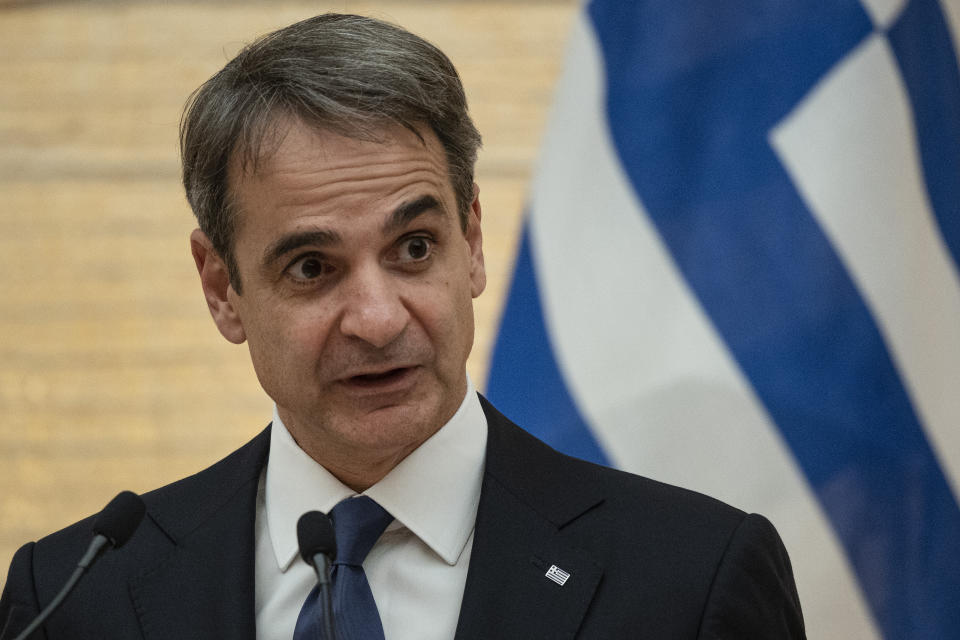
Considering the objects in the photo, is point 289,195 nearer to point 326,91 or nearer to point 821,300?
point 326,91

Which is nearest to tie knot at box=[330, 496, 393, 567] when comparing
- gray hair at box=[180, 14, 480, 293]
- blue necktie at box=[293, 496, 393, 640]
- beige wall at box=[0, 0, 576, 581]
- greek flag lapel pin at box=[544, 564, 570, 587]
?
blue necktie at box=[293, 496, 393, 640]

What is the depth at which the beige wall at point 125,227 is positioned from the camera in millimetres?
4227

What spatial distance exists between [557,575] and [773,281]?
1028 millimetres

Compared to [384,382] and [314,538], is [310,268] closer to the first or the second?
[384,382]

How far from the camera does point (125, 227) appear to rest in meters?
4.42

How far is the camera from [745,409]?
7.88ft

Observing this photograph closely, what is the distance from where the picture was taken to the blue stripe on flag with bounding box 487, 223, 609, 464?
255 centimetres

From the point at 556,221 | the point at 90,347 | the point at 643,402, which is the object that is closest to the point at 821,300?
the point at 643,402

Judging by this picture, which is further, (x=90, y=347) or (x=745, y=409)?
(x=90, y=347)

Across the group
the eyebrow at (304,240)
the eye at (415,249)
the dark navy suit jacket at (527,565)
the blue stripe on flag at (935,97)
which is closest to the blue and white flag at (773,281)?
the blue stripe on flag at (935,97)

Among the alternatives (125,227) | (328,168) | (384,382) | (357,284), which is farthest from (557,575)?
(125,227)

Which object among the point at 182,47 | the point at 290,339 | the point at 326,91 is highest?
the point at 182,47

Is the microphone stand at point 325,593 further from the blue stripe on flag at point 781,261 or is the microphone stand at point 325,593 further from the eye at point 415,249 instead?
the blue stripe on flag at point 781,261

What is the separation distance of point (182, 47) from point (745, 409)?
289 cm
